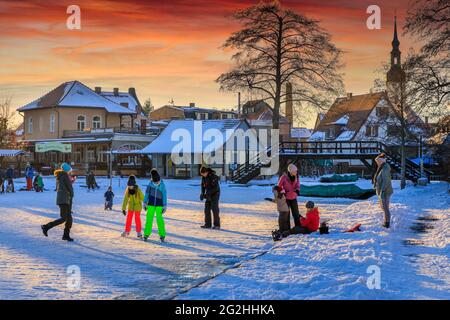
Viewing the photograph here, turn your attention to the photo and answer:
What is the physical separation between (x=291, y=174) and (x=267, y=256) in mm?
3515

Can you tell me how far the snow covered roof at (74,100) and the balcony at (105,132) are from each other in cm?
373

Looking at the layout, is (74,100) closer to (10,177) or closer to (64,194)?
(10,177)

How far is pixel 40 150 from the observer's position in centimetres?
6009

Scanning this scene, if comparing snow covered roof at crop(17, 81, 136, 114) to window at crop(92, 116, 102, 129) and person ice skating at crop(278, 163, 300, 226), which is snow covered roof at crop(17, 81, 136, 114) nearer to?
window at crop(92, 116, 102, 129)

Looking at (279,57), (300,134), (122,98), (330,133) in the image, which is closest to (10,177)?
(279,57)

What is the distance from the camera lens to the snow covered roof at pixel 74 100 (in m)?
64.2

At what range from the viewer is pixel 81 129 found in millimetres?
63875

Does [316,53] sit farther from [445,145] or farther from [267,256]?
[267,256]

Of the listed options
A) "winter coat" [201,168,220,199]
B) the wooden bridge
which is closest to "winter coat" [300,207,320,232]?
"winter coat" [201,168,220,199]

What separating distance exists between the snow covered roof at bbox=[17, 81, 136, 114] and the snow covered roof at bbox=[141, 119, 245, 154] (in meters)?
15.5

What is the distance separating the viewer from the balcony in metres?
57.0

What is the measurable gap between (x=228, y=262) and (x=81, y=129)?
188ft

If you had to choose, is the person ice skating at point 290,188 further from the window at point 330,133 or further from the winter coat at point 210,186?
the window at point 330,133

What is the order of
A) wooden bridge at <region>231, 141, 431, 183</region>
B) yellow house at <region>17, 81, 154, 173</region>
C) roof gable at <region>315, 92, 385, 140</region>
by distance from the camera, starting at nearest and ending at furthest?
wooden bridge at <region>231, 141, 431, 183</region> < yellow house at <region>17, 81, 154, 173</region> < roof gable at <region>315, 92, 385, 140</region>
